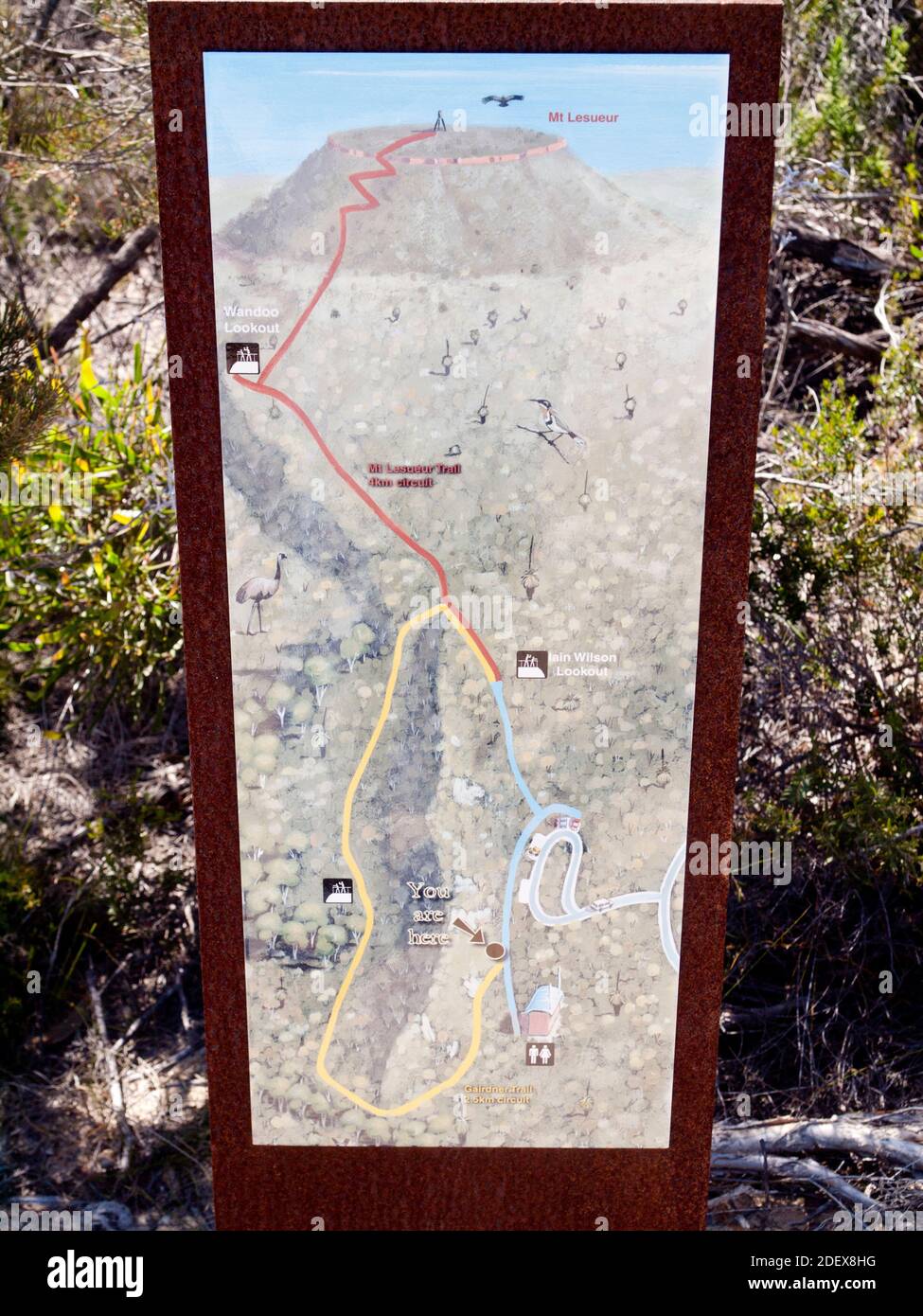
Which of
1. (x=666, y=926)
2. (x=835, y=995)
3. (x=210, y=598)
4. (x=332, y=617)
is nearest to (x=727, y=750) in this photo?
(x=666, y=926)

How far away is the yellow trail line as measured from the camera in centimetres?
213

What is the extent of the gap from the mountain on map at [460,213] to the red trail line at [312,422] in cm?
1

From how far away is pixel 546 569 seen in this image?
2.09 m

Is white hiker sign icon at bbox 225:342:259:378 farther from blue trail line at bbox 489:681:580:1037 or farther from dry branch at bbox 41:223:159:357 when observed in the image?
dry branch at bbox 41:223:159:357

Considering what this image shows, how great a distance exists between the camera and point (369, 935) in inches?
90.0

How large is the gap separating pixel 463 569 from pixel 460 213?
2.11 feet

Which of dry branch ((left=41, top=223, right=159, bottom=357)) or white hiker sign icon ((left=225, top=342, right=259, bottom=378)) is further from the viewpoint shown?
dry branch ((left=41, top=223, right=159, bottom=357))

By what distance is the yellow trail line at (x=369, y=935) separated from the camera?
2135mm

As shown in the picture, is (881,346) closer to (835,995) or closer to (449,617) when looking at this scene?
(835,995)

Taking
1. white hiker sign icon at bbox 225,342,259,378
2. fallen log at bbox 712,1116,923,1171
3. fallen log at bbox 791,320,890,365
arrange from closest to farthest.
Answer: white hiker sign icon at bbox 225,342,259,378
fallen log at bbox 712,1116,923,1171
fallen log at bbox 791,320,890,365

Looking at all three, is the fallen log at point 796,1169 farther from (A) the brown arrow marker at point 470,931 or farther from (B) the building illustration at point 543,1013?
(A) the brown arrow marker at point 470,931

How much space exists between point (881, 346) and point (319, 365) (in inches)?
127

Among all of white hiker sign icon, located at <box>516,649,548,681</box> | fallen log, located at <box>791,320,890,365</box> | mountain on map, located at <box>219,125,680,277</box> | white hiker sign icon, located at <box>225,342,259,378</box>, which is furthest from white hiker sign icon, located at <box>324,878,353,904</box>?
fallen log, located at <box>791,320,890,365</box>

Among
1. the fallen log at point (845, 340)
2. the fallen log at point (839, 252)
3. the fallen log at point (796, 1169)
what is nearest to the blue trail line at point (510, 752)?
the fallen log at point (796, 1169)
